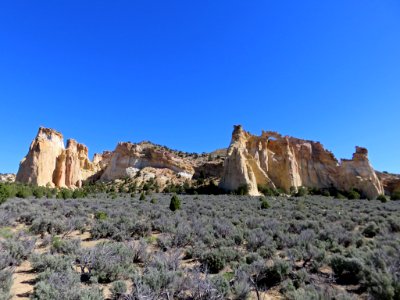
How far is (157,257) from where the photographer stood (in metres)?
6.86

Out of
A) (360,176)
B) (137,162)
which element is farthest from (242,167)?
(137,162)

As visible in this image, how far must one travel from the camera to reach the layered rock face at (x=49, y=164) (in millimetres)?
49125

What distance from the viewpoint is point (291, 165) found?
52.8 meters

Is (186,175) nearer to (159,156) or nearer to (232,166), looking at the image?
(159,156)

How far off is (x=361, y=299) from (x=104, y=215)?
13081mm

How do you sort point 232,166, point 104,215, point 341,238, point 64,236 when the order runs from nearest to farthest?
1. point 341,238
2. point 64,236
3. point 104,215
4. point 232,166

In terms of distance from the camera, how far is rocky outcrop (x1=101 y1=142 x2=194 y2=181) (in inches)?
2586

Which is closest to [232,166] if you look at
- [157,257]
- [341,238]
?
[341,238]

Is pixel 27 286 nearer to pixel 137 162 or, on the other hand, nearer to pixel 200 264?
pixel 200 264

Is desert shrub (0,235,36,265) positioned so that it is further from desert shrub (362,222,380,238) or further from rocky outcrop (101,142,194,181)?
rocky outcrop (101,142,194,181)

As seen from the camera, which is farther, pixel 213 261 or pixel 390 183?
pixel 390 183

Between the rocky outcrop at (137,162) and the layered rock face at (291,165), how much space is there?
1922cm

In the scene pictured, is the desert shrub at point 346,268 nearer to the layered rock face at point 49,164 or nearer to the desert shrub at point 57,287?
the desert shrub at point 57,287

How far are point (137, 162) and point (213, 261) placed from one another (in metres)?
64.3
